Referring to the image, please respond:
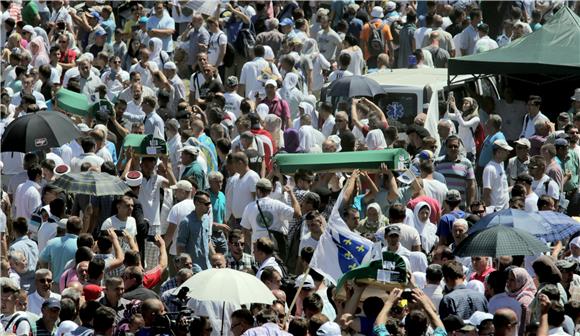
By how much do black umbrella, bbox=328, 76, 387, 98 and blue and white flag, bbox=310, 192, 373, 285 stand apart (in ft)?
24.9

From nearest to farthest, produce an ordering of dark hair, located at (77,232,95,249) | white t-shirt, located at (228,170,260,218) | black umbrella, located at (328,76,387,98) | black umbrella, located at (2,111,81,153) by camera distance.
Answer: dark hair, located at (77,232,95,249) < white t-shirt, located at (228,170,260,218) < black umbrella, located at (2,111,81,153) < black umbrella, located at (328,76,387,98)

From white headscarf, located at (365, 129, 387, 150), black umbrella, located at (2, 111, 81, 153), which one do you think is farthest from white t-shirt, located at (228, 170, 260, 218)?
white headscarf, located at (365, 129, 387, 150)

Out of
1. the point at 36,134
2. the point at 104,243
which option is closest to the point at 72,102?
the point at 36,134

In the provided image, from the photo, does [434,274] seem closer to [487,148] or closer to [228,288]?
[228,288]

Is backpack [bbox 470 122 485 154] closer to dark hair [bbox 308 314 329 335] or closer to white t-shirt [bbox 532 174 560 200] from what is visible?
white t-shirt [bbox 532 174 560 200]

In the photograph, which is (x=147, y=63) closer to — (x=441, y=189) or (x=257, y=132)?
(x=257, y=132)

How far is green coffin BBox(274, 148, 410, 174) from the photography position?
51.9ft

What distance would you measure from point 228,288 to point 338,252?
140 centimetres

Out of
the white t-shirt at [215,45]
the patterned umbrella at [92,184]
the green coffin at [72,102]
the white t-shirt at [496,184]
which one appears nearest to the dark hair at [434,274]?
the patterned umbrella at [92,184]

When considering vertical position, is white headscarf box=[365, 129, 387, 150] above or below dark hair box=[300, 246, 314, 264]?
below

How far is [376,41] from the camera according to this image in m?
27.3

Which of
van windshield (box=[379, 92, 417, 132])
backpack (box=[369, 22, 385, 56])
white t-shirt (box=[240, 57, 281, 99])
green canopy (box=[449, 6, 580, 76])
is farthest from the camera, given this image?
backpack (box=[369, 22, 385, 56])

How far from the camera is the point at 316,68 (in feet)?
81.7

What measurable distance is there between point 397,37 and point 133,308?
16078 mm
